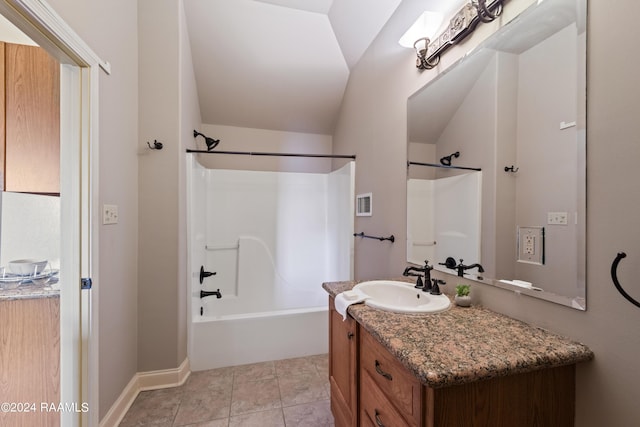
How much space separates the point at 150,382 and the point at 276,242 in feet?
5.47

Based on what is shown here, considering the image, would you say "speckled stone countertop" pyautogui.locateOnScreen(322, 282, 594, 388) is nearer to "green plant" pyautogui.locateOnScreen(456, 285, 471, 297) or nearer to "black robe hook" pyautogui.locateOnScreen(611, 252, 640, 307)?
"green plant" pyautogui.locateOnScreen(456, 285, 471, 297)

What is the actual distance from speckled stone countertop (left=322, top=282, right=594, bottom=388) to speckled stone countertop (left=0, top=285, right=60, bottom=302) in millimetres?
1579

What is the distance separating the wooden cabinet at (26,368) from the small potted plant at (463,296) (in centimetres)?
200

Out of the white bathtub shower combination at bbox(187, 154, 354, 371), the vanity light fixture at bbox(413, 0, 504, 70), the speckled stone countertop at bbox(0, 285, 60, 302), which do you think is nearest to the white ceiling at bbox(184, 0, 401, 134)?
the vanity light fixture at bbox(413, 0, 504, 70)

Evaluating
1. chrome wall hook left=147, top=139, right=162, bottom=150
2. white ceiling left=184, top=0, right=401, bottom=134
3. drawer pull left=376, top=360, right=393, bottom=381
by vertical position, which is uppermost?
white ceiling left=184, top=0, right=401, bottom=134

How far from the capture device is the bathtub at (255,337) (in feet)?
6.64

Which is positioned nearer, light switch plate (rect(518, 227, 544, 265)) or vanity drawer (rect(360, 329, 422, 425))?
vanity drawer (rect(360, 329, 422, 425))

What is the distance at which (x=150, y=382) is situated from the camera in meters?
1.81

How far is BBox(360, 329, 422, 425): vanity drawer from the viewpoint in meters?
0.74

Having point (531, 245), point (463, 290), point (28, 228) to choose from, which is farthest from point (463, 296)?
point (28, 228)

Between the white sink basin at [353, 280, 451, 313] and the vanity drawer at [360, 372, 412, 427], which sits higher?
the white sink basin at [353, 280, 451, 313]

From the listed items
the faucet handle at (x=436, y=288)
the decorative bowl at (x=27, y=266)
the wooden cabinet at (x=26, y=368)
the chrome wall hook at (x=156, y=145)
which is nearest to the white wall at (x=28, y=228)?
the decorative bowl at (x=27, y=266)

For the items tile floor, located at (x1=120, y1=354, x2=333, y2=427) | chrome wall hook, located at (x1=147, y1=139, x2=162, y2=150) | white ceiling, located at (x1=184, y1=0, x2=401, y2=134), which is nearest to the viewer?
tile floor, located at (x1=120, y1=354, x2=333, y2=427)

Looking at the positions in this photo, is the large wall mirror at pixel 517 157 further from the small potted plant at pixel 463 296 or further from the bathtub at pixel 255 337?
the bathtub at pixel 255 337
